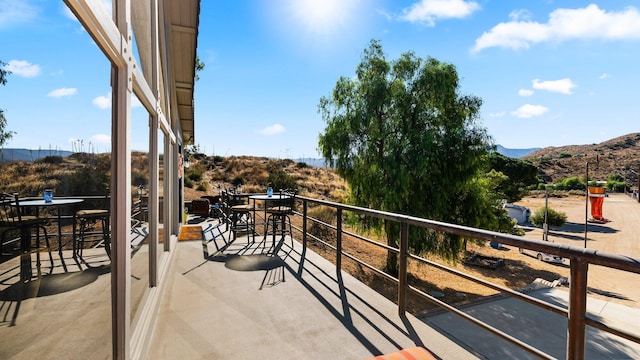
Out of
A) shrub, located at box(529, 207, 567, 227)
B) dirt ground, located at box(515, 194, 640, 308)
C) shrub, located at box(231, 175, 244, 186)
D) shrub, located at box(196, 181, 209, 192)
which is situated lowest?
dirt ground, located at box(515, 194, 640, 308)

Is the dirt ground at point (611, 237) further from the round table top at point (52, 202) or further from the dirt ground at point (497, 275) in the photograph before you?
the round table top at point (52, 202)

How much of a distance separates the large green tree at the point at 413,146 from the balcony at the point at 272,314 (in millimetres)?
3982

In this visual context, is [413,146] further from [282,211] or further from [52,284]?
[52,284]

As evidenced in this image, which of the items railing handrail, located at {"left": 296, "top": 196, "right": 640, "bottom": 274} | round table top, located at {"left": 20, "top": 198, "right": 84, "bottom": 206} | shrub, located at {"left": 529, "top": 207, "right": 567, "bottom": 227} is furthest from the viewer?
shrub, located at {"left": 529, "top": 207, "right": 567, "bottom": 227}

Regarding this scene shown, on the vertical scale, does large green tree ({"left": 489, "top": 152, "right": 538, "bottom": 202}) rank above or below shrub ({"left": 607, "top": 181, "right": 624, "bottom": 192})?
above

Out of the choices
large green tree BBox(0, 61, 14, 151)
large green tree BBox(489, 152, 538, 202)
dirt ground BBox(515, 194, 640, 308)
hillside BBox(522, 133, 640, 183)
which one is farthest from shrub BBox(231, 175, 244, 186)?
hillside BBox(522, 133, 640, 183)

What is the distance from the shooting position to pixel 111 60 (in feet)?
5.03

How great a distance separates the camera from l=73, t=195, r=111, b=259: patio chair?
4.97 feet

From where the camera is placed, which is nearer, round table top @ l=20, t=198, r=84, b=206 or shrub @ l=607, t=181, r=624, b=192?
round table top @ l=20, t=198, r=84, b=206

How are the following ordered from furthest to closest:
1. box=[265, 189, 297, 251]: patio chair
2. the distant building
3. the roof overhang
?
the distant building < box=[265, 189, 297, 251]: patio chair < the roof overhang

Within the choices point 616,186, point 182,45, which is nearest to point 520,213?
point 182,45

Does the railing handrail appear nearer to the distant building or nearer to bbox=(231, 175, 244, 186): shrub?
bbox=(231, 175, 244, 186): shrub

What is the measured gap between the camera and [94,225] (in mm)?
1610

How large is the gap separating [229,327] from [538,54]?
19033 millimetres
